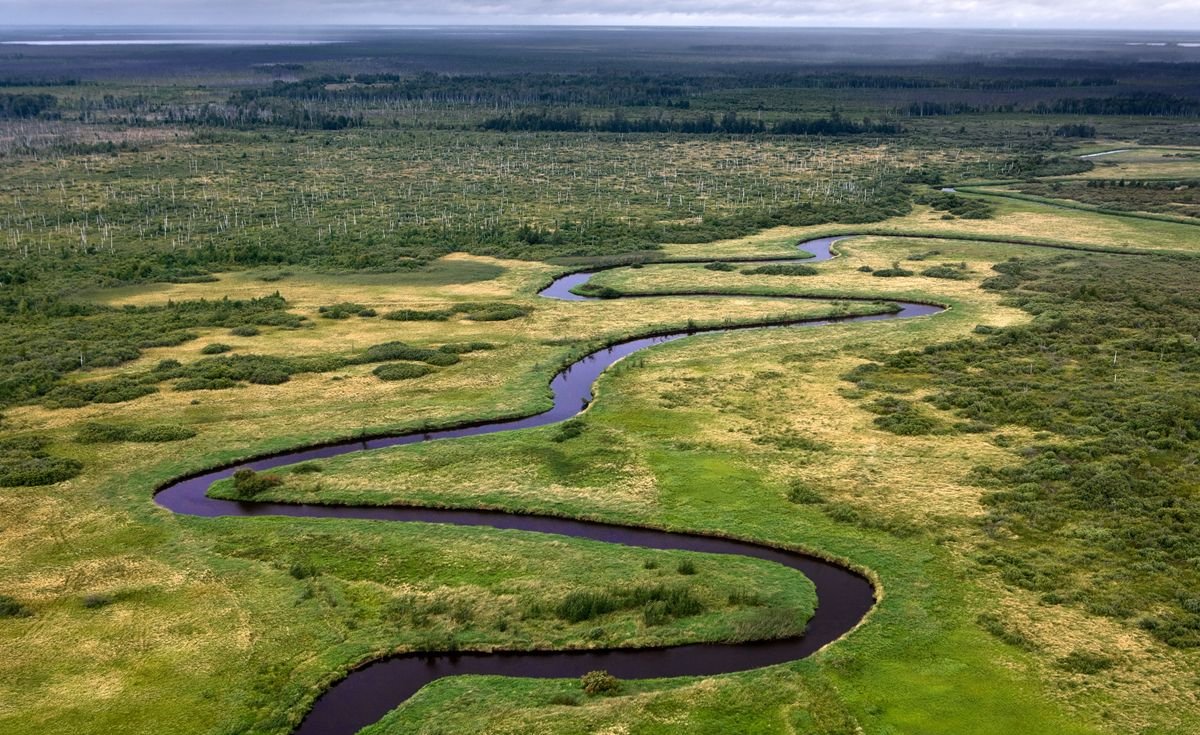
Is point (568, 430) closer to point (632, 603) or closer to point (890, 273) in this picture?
point (632, 603)

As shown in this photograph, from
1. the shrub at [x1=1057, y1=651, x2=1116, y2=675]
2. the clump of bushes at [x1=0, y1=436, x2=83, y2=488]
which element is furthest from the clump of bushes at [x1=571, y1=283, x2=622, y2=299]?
the shrub at [x1=1057, y1=651, x2=1116, y2=675]

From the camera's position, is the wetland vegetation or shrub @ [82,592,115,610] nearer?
the wetland vegetation

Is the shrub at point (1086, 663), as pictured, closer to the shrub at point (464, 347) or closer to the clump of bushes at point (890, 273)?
the shrub at point (464, 347)

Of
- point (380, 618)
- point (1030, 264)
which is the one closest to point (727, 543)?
point (380, 618)

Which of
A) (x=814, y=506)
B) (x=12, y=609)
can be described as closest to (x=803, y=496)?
(x=814, y=506)

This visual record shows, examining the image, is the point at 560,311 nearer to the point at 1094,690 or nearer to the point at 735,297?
the point at 735,297

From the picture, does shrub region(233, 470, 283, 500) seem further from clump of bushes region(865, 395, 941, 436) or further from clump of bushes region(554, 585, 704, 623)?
clump of bushes region(865, 395, 941, 436)
